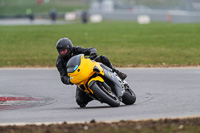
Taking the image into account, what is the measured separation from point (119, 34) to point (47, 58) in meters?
11.4

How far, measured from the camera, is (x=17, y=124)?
7496 millimetres

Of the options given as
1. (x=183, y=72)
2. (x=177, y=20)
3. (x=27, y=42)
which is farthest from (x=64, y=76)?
(x=177, y=20)

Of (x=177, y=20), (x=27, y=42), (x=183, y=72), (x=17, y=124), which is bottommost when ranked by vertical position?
(x=177, y=20)

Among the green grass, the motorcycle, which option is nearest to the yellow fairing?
the motorcycle

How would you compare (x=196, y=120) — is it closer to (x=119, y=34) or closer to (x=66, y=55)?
(x=66, y=55)

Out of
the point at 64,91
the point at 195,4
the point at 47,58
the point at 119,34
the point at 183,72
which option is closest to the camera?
the point at 64,91

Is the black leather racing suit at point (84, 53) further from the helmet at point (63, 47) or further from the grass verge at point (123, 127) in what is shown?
the grass verge at point (123, 127)

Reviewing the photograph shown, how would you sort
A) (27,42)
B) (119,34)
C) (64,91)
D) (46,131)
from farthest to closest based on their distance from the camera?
(119,34) < (27,42) < (64,91) < (46,131)

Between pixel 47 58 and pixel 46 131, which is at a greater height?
pixel 46 131

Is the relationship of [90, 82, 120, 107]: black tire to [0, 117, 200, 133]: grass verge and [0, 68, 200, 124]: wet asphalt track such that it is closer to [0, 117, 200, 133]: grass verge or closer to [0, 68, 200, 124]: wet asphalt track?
[0, 68, 200, 124]: wet asphalt track

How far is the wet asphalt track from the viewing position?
320 inches

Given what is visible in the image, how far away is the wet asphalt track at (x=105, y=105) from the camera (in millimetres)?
8141

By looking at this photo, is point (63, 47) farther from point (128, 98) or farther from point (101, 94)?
point (128, 98)

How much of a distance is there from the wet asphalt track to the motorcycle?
0.25 m
